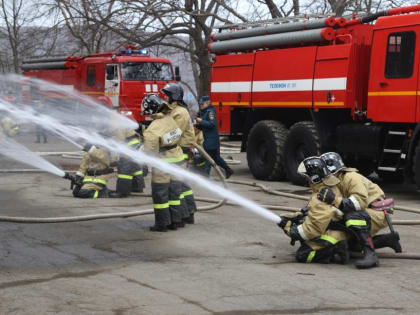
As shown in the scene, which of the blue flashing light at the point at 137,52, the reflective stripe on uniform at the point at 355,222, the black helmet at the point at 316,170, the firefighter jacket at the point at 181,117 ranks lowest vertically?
the reflective stripe on uniform at the point at 355,222

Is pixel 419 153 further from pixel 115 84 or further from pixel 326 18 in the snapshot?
pixel 115 84

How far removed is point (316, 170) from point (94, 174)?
5064mm

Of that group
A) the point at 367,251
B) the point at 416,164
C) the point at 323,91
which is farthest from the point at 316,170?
the point at 323,91

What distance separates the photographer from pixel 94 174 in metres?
11.3

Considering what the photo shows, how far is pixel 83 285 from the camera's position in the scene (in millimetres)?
5930

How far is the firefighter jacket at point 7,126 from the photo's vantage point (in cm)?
1908

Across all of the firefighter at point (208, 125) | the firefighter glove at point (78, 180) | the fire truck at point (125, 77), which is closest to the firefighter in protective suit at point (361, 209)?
the firefighter glove at point (78, 180)

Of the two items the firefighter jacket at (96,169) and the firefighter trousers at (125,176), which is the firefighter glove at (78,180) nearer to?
the firefighter jacket at (96,169)

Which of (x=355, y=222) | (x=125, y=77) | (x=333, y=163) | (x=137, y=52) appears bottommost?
(x=355, y=222)

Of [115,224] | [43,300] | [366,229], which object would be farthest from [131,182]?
[43,300]

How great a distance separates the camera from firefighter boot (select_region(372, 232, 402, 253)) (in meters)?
7.08

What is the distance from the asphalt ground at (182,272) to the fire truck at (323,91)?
81.5 inches

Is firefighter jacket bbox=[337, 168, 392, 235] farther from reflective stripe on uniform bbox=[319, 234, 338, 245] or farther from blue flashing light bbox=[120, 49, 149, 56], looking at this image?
blue flashing light bbox=[120, 49, 149, 56]

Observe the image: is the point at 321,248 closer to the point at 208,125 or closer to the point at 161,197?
the point at 161,197
